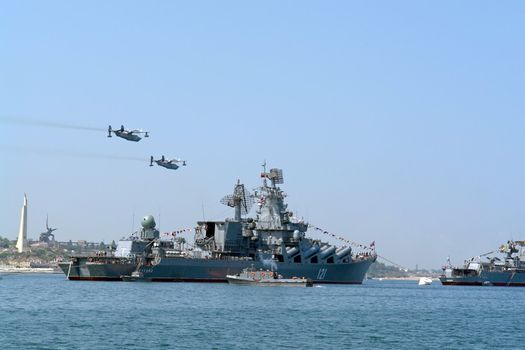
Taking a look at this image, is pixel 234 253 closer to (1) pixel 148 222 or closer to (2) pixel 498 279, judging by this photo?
(1) pixel 148 222

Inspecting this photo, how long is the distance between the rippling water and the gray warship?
2578 cm

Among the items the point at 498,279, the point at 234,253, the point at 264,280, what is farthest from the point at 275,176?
the point at 498,279

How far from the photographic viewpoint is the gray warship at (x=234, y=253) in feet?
368

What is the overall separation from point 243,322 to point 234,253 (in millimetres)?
59206

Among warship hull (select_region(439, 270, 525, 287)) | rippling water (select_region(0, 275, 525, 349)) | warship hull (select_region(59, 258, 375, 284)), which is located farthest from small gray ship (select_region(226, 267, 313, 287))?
warship hull (select_region(439, 270, 525, 287))

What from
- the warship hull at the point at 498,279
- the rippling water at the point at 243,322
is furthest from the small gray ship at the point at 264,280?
the warship hull at the point at 498,279

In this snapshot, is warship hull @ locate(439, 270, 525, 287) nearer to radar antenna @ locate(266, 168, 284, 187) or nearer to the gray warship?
the gray warship

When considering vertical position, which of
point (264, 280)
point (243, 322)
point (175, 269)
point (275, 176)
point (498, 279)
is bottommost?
point (243, 322)

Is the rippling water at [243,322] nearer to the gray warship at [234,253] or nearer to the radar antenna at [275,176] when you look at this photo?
the gray warship at [234,253]

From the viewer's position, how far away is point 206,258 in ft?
373

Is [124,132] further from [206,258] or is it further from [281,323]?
[206,258]

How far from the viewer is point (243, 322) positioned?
57.4 m

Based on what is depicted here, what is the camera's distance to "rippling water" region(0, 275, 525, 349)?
4744 cm

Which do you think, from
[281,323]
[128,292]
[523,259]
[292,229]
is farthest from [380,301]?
[523,259]
